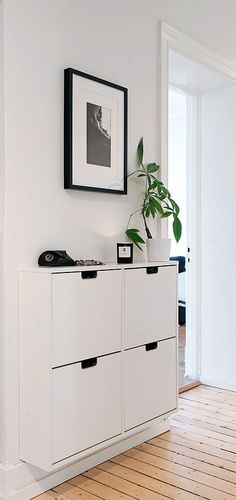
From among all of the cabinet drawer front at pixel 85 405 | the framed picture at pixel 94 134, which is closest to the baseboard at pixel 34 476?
the cabinet drawer front at pixel 85 405

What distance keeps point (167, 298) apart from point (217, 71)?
5.40ft

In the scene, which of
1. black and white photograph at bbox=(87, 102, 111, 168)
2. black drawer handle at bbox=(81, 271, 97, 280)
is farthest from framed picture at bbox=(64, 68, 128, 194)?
black drawer handle at bbox=(81, 271, 97, 280)

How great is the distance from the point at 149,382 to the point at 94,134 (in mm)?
1219

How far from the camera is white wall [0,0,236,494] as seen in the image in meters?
1.99

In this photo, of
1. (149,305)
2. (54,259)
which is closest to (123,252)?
(149,305)

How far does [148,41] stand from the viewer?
268 cm

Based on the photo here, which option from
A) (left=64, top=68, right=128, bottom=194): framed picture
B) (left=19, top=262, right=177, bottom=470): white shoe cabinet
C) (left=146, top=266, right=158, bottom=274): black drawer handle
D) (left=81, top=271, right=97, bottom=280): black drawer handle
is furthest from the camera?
(left=146, top=266, right=158, bottom=274): black drawer handle

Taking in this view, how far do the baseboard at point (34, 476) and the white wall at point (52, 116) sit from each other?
6 cm

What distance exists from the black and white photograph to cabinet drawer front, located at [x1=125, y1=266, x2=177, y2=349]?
1.82ft

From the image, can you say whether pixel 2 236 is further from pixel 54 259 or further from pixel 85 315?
pixel 85 315

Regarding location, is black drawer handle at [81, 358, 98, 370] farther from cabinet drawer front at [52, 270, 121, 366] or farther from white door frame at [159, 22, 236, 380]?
white door frame at [159, 22, 236, 380]

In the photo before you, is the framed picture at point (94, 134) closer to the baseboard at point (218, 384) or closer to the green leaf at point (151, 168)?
the green leaf at point (151, 168)

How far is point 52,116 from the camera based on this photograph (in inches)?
84.4

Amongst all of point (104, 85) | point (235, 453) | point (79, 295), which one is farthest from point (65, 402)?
point (104, 85)
